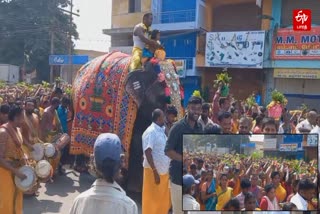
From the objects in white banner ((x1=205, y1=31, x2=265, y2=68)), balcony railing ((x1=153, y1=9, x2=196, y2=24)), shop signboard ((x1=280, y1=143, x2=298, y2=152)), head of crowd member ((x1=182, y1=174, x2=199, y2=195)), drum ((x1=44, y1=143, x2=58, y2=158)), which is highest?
balcony railing ((x1=153, y1=9, x2=196, y2=24))

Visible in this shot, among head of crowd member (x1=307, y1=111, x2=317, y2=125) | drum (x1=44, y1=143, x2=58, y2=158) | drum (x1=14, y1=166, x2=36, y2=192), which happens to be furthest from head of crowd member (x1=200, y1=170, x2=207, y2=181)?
head of crowd member (x1=307, y1=111, x2=317, y2=125)

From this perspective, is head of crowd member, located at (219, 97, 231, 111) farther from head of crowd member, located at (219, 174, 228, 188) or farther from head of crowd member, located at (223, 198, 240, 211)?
head of crowd member, located at (223, 198, 240, 211)

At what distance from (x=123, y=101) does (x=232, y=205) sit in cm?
402

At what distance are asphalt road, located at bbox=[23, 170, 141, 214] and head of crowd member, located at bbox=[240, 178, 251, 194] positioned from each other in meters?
3.79

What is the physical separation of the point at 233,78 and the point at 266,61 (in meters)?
2.68

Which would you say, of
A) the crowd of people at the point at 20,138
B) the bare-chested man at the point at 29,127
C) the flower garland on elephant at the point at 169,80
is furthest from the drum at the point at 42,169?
the flower garland on elephant at the point at 169,80

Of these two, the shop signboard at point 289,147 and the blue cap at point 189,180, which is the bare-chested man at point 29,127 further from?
the shop signboard at point 289,147

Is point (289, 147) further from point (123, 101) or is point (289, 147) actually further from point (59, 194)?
point (59, 194)

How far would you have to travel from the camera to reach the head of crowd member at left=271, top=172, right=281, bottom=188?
240 centimetres

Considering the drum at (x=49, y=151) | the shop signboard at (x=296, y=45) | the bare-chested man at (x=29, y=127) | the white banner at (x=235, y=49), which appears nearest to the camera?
the bare-chested man at (x=29, y=127)

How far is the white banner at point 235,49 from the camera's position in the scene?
18.6m

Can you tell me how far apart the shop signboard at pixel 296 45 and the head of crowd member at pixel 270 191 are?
16037 mm

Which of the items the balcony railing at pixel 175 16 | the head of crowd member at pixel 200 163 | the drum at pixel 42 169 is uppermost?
the balcony railing at pixel 175 16

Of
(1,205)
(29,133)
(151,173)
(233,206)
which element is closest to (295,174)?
(233,206)
